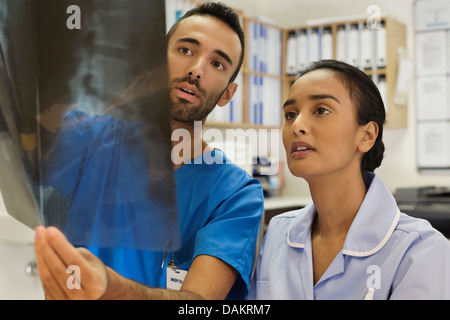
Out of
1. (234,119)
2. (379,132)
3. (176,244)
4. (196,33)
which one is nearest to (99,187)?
(176,244)

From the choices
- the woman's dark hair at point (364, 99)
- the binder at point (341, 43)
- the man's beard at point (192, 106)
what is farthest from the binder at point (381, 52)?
the man's beard at point (192, 106)

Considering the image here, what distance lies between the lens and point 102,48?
480mm

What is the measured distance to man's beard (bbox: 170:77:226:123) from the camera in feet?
1.83

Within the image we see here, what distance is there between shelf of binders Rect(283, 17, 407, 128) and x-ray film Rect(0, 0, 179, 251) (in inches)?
12.6

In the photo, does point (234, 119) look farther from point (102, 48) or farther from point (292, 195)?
point (102, 48)

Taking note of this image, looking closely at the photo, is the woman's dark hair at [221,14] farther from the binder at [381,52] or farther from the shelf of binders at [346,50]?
the binder at [381,52]

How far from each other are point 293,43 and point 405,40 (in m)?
0.89

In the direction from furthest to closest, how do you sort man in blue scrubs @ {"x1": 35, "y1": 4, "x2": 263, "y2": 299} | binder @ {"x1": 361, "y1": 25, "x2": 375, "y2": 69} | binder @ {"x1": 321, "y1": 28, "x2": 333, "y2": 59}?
binder @ {"x1": 361, "y1": 25, "x2": 375, "y2": 69}, binder @ {"x1": 321, "y1": 28, "x2": 333, "y2": 59}, man in blue scrubs @ {"x1": 35, "y1": 4, "x2": 263, "y2": 299}

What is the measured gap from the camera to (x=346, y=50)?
2.81ft

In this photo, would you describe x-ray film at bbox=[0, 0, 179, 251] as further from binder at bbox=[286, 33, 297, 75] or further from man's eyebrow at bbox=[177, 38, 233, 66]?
binder at bbox=[286, 33, 297, 75]

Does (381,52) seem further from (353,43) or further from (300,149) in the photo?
(300,149)

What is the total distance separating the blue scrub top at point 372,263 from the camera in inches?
21.3

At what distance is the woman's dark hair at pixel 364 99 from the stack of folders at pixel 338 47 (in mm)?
157

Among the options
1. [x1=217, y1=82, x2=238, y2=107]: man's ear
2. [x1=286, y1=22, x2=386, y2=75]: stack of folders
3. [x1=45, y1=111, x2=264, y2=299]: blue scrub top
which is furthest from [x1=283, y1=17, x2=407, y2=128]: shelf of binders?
[x1=45, y1=111, x2=264, y2=299]: blue scrub top
